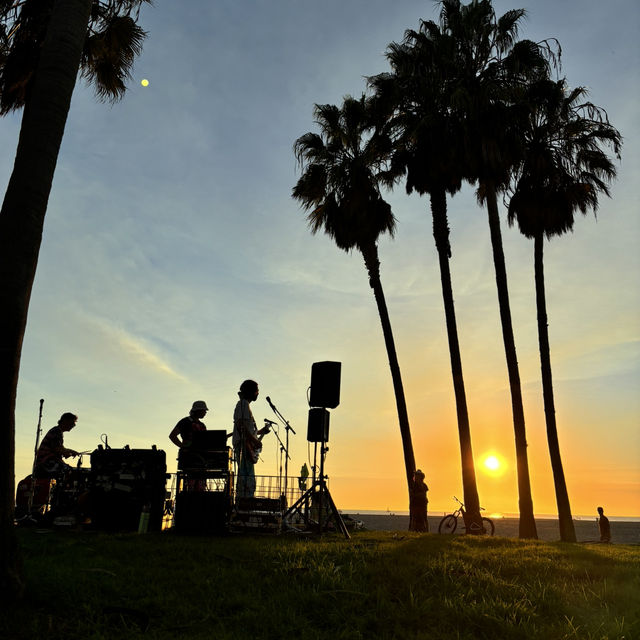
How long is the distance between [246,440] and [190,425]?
3.58ft

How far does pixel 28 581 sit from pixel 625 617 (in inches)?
190

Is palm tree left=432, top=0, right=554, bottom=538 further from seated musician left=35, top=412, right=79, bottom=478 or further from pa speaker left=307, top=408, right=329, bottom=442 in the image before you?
seated musician left=35, top=412, right=79, bottom=478

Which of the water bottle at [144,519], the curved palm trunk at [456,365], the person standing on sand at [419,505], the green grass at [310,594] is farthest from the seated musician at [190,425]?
the curved palm trunk at [456,365]

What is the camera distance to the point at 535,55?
61.2ft

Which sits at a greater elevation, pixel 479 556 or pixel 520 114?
pixel 520 114

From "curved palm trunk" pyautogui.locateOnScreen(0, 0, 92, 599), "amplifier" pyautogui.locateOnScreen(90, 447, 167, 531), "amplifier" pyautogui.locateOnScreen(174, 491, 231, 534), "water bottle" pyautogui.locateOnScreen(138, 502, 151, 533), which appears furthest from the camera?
"amplifier" pyautogui.locateOnScreen(90, 447, 167, 531)

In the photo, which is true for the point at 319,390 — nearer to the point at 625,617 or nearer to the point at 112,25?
the point at 625,617

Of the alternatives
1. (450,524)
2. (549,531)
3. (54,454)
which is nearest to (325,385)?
(54,454)

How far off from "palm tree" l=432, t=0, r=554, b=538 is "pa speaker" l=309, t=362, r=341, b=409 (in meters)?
9.51

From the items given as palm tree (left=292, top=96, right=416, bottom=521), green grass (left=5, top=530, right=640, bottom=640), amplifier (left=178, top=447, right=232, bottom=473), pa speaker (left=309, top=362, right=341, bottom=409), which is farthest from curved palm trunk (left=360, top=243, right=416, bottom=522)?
green grass (left=5, top=530, right=640, bottom=640)

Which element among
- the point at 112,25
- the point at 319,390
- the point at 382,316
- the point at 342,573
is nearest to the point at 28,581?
the point at 342,573

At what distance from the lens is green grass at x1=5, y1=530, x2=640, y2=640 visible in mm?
4348

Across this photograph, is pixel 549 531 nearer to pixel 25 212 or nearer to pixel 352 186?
pixel 352 186

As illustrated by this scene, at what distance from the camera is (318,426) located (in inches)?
424
